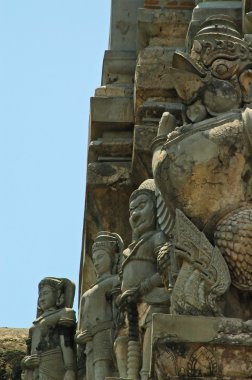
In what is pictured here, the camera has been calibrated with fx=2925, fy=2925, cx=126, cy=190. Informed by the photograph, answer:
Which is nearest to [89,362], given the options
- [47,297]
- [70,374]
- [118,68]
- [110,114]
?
[70,374]

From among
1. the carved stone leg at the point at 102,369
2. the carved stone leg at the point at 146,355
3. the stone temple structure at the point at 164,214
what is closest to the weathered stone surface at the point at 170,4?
the stone temple structure at the point at 164,214

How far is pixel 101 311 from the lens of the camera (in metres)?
23.1

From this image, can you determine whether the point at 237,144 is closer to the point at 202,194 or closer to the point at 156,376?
the point at 202,194

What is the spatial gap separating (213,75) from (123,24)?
16.2 feet

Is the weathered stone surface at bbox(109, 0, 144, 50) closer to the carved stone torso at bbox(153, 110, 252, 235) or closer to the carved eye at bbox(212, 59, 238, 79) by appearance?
the carved eye at bbox(212, 59, 238, 79)

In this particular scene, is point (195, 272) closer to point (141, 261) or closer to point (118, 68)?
point (141, 261)

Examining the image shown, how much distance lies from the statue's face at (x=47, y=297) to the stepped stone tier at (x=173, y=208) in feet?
0.90

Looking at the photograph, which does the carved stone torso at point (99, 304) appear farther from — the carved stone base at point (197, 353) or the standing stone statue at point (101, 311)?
the carved stone base at point (197, 353)

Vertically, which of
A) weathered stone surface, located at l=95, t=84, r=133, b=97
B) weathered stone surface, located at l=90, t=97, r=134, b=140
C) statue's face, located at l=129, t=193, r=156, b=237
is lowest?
statue's face, located at l=129, t=193, r=156, b=237

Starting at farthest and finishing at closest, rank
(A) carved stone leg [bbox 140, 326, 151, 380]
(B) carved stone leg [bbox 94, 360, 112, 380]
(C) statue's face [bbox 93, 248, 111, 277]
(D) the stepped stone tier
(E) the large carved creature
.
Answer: (C) statue's face [bbox 93, 248, 111, 277]
(B) carved stone leg [bbox 94, 360, 112, 380]
(A) carved stone leg [bbox 140, 326, 151, 380]
(E) the large carved creature
(D) the stepped stone tier

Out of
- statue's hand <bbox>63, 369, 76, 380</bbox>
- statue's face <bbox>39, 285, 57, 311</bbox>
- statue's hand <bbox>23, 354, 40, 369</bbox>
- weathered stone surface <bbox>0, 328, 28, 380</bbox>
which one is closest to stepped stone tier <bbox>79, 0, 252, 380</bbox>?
statue's hand <bbox>63, 369, 76, 380</bbox>

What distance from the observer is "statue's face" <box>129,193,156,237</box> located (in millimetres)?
21953

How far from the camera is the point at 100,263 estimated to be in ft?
76.1

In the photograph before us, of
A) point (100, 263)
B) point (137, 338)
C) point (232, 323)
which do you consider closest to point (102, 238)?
point (100, 263)
